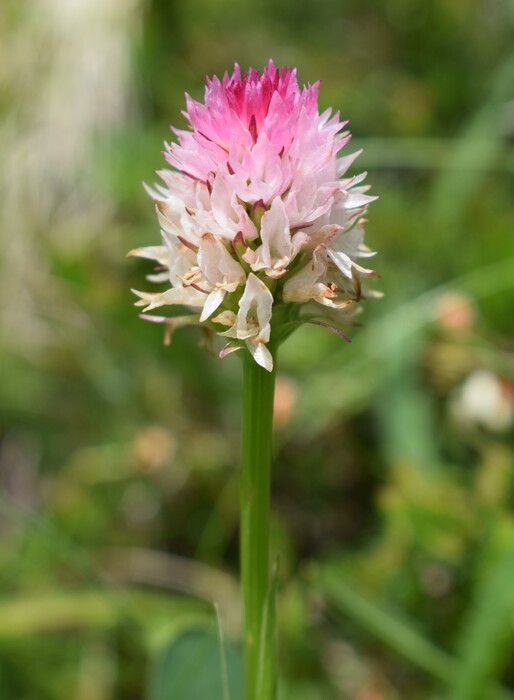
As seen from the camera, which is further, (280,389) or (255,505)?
(280,389)

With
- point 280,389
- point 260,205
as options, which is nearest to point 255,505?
point 260,205

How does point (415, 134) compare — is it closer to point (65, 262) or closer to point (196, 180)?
point (65, 262)

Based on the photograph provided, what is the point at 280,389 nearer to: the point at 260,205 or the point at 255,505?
the point at 255,505

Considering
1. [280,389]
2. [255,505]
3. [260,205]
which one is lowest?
[255,505]

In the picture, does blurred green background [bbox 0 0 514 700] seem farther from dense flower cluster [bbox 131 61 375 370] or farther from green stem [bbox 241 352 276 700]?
dense flower cluster [bbox 131 61 375 370]

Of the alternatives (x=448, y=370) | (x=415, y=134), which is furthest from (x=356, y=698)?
(x=415, y=134)

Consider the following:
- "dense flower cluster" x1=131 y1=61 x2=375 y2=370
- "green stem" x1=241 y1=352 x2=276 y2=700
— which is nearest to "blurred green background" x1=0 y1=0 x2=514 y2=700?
"green stem" x1=241 y1=352 x2=276 y2=700
